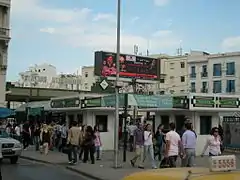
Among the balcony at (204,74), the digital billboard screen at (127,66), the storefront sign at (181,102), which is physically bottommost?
the storefront sign at (181,102)

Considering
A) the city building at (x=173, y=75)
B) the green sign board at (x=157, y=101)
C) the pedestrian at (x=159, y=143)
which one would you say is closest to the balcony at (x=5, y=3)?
the green sign board at (x=157, y=101)

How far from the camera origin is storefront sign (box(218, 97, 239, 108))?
27.8m

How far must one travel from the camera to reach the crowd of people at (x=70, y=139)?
19625 mm

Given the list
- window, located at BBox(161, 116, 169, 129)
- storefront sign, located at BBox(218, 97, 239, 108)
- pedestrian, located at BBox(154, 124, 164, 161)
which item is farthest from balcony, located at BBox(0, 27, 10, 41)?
pedestrian, located at BBox(154, 124, 164, 161)

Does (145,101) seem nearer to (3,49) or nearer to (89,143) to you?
(89,143)

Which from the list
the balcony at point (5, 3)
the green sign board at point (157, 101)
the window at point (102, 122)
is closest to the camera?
the green sign board at point (157, 101)

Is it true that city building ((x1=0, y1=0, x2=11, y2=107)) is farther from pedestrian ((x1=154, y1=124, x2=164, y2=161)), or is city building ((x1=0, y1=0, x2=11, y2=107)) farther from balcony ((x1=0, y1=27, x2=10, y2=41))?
pedestrian ((x1=154, y1=124, x2=164, y2=161))

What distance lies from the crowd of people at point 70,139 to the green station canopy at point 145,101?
6.22ft

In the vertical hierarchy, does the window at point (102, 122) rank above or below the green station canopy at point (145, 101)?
below

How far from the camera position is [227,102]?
28.0 meters

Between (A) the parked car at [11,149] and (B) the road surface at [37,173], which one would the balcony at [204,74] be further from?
(B) the road surface at [37,173]

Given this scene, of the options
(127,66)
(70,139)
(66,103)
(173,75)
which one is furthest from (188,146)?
(173,75)

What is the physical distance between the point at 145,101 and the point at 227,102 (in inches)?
204

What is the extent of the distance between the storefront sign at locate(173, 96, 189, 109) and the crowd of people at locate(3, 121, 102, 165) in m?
4.67
